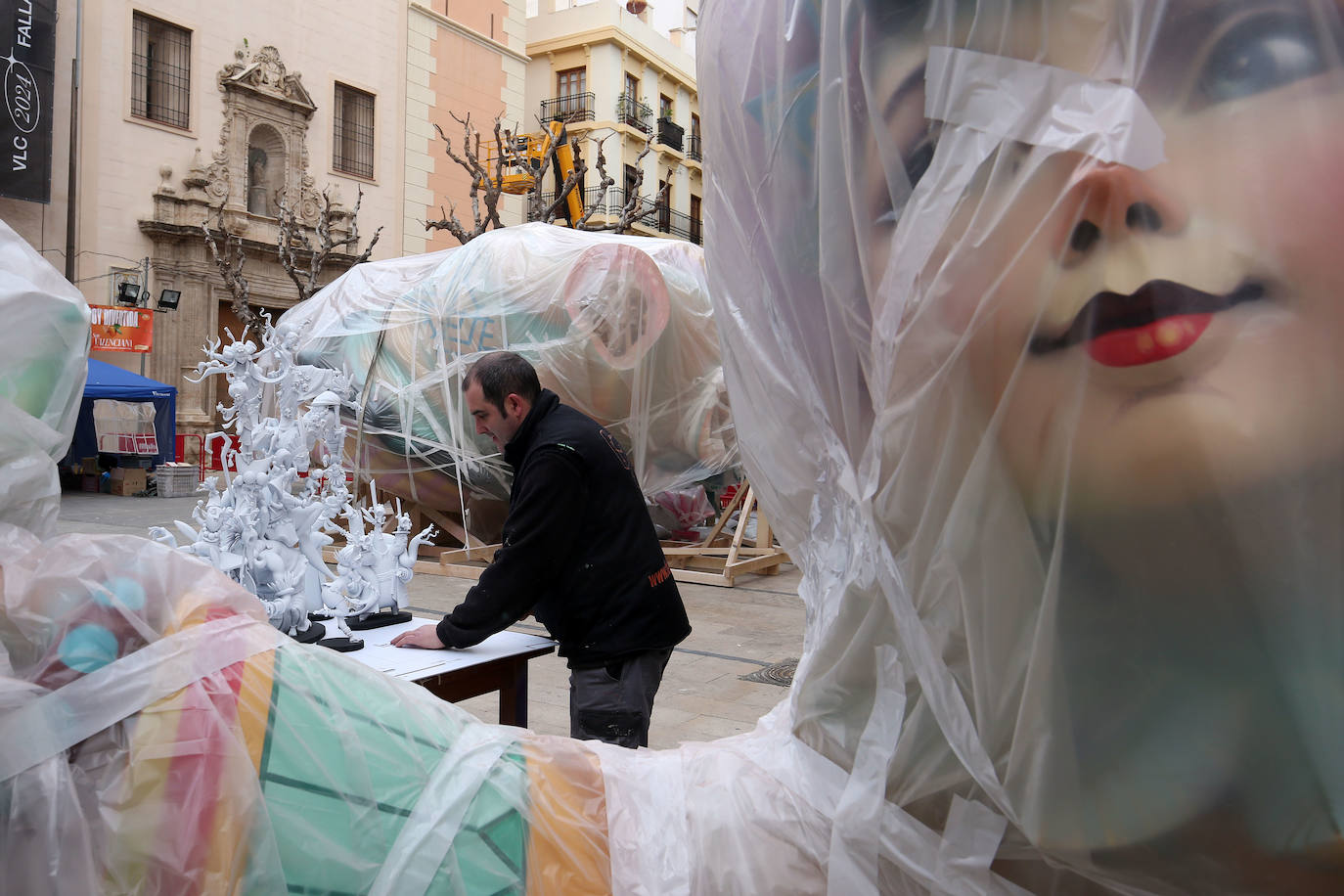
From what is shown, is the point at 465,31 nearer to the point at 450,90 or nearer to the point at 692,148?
the point at 450,90

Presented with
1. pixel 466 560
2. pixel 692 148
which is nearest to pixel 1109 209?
pixel 466 560

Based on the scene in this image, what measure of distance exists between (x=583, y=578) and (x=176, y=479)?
46.1 feet

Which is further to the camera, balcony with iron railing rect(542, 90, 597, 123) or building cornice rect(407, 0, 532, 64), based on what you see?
A: balcony with iron railing rect(542, 90, 597, 123)

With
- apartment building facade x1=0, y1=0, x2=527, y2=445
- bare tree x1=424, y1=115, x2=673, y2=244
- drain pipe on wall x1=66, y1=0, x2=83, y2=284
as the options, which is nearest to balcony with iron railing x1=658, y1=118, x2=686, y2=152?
apartment building facade x1=0, y1=0, x2=527, y2=445

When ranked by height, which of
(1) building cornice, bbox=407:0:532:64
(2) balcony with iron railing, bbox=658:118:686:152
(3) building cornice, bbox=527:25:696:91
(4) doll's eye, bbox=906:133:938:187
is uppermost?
(3) building cornice, bbox=527:25:696:91

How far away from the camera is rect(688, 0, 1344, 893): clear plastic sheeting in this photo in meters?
0.97

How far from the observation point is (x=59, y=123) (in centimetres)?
1570

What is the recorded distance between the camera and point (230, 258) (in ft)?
57.3

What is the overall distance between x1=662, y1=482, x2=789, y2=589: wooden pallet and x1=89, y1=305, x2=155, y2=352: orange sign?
35.7 feet

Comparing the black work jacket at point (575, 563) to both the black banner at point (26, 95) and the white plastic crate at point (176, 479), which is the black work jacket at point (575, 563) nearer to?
the white plastic crate at point (176, 479)

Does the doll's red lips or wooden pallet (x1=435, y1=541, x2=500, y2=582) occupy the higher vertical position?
the doll's red lips

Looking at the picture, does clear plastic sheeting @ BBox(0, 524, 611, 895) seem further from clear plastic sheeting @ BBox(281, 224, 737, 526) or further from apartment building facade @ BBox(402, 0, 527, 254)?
apartment building facade @ BBox(402, 0, 527, 254)

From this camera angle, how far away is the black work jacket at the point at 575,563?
115 inches

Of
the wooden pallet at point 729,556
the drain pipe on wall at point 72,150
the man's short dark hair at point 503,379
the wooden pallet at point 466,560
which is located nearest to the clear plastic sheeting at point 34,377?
the man's short dark hair at point 503,379
